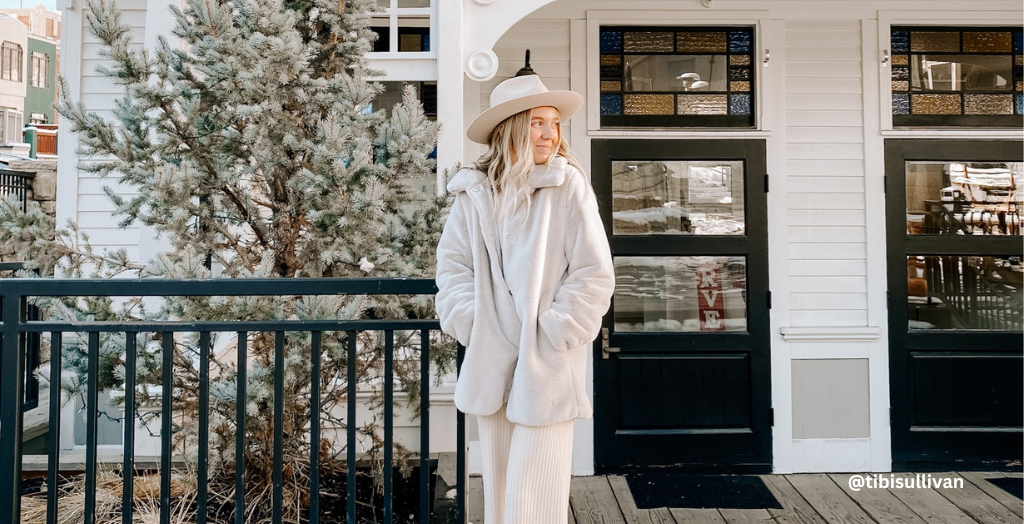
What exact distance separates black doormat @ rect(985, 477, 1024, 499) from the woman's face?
11.1 feet

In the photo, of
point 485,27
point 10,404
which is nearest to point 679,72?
point 485,27

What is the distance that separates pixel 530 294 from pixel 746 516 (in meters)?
2.21

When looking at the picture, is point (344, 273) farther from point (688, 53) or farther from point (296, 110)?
point (688, 53)

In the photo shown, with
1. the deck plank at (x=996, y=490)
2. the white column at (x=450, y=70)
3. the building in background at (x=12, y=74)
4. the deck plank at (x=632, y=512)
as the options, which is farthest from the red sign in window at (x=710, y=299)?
the building in background at (x=12, y=74)

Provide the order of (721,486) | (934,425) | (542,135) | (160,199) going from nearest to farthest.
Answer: (542,135)
(160,199)
(721,486)
(934,425)

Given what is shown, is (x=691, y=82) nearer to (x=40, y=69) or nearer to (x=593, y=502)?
(x=593, y=502)

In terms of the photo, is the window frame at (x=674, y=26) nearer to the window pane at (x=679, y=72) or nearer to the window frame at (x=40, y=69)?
the window pane at (x=679, y=72)

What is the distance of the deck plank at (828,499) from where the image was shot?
321 centimetres

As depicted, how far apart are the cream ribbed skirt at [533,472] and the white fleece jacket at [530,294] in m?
0.06

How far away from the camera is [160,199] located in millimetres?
2152

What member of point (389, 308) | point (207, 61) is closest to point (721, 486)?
point (389, 308)

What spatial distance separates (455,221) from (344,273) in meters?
0.86

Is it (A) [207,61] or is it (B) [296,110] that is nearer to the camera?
(A) [207,61]

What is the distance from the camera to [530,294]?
170 cm
